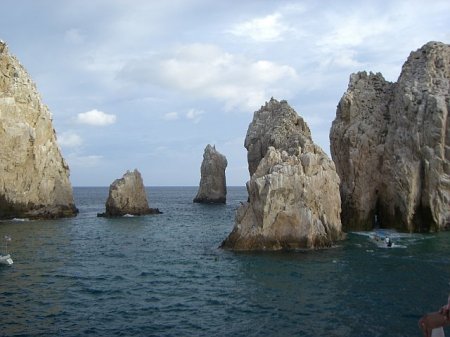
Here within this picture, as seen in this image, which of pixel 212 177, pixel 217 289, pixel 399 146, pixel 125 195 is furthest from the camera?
pixel 212 177

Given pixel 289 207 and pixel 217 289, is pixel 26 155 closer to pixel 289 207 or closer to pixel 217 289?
pixel 289 207

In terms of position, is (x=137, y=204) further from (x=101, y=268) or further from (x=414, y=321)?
(x=414, y=321)

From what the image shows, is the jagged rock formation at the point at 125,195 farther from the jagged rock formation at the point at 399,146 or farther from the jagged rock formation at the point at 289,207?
the jagged rock formation at the point at 289,207

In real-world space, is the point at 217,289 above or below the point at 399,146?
below

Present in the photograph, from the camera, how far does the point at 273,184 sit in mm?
46562

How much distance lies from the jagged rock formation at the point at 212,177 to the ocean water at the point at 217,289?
3153 inches

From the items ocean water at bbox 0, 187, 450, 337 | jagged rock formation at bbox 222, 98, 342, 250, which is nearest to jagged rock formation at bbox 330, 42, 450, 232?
ocean water at bbox 0, 187, 450, 337

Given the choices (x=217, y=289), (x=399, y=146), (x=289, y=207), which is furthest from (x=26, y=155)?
(x=399, y=146)

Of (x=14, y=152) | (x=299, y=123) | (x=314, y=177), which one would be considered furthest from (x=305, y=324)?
(x=14, y=152)

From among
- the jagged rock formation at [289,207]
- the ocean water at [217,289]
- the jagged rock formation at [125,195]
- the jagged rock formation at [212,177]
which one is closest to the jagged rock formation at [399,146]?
the ocean water at [217,289]

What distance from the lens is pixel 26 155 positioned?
261 feet

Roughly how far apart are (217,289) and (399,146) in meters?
38.3

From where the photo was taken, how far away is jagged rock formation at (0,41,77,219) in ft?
254

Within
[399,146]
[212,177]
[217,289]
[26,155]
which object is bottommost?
[217,289]
